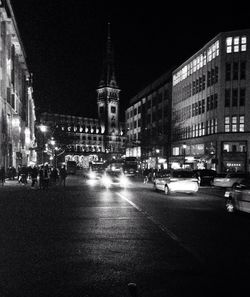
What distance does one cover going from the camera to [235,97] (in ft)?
204

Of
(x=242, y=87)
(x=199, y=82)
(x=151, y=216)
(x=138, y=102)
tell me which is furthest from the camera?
(x=138, y=102)

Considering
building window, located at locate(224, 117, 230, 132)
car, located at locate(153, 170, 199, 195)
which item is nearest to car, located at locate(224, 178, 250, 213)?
car, located at locate(153, 170, 199, 195)

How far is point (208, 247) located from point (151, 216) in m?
6.11

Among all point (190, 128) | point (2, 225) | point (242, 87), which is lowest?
point (2, 225)

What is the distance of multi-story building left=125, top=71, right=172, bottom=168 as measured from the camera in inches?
3202

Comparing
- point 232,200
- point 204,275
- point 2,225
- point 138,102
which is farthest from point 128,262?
point 138,102

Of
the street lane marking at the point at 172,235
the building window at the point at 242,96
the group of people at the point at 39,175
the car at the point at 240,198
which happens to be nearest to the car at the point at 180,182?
the street lane marking at the point at 172,235

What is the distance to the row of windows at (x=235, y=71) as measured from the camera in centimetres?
6169

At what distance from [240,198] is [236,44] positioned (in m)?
50.2

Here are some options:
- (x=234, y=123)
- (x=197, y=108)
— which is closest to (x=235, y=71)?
(x=234, y=123)

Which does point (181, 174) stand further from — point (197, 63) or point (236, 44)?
point (197, 63)

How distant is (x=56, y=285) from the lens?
6.67m

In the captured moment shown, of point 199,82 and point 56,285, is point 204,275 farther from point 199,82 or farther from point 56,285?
point 199,82

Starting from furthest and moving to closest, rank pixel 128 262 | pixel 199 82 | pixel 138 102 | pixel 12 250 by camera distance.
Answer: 1. pixel 138 102
2. pixel 199 82
3. pixel 12 250
4. pixel 128 262
